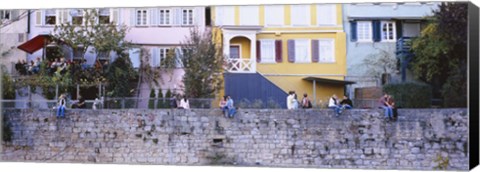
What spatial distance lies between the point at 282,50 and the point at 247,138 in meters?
2.24

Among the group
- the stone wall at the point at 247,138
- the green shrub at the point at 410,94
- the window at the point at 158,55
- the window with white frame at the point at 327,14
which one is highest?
the window with white frame at the point at 327,14

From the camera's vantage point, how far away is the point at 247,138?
66.0 feet

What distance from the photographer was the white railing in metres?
20.0

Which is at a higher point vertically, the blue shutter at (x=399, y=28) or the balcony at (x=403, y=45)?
the blue shutter at (x=399, y=28)

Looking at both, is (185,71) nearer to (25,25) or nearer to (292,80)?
(292,80)

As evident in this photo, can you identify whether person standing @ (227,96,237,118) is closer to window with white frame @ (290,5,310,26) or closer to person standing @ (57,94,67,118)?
window with white frame @ (290,5,310,26)

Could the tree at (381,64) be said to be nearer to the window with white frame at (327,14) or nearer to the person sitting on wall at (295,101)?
the window with white frame at (327,14)

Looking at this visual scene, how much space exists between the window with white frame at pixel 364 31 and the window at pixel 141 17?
515cm

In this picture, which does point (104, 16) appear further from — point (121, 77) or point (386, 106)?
point (386, 106)

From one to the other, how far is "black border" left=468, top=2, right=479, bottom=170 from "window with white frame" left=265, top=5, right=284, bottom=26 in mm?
4292

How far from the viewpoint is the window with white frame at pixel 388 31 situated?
63.1 ft

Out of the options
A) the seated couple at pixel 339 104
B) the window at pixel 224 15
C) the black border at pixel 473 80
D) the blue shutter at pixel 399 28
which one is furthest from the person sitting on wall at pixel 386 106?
the window at pixel 224 15

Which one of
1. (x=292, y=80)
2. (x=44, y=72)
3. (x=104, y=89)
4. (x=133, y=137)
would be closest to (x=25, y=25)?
(x=44, y=72)

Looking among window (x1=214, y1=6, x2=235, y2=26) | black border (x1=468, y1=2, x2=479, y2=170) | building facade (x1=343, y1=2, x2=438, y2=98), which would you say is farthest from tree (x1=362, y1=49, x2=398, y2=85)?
window (x1=214, y1=6, x2=235, y2=26)
